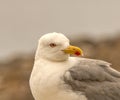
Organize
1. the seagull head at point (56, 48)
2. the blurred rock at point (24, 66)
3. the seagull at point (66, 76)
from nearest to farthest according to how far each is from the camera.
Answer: the seagull at point (66, 76) < the seagull head at point (56, 48) < the blurred rock at point (24, 66)

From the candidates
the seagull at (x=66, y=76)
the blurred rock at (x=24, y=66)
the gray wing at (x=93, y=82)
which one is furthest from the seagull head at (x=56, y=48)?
the blurred rock at (x=24, y=66)

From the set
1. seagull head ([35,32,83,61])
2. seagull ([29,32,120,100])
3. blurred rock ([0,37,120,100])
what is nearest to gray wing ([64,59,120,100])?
seagull ([29,32,120,100])

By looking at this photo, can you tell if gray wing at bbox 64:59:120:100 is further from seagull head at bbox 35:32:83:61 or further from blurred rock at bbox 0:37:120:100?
blurred rock at bbox 0:37:120:100

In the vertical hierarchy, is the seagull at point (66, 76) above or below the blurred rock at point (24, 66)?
above

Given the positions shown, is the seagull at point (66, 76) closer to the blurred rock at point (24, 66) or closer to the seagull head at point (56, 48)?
the seagull head at point (56, 48)

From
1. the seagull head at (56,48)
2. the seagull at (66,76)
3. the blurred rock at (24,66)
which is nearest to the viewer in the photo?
the seagull at (66,76)

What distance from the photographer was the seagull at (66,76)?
24.2 feet

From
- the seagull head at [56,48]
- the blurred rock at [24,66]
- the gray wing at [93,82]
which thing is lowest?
the blurred rock at [24,66]

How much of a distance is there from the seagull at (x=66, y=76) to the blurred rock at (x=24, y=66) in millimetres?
3862

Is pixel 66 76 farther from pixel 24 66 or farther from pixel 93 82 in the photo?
pixel 24 66

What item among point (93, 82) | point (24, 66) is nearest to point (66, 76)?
point (93, 82)

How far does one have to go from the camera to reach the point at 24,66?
15.7 metres

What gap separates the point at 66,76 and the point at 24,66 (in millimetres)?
8280

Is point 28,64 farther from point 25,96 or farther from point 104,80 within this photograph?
point 104,80
